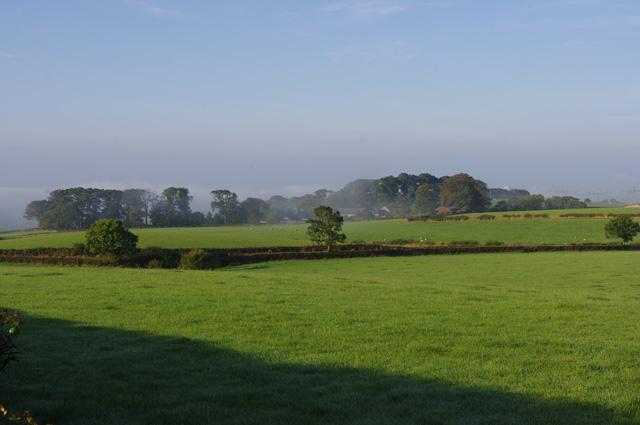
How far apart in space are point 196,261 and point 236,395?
27731mm

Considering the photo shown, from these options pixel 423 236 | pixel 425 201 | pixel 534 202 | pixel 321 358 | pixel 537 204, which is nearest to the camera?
pixel 321 358

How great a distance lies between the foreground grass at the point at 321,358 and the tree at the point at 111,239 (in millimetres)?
18326

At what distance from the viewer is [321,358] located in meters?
7.88

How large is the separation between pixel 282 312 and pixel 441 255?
33448 millimetres

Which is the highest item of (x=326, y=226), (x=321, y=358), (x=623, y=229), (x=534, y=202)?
(x=534, y=202)

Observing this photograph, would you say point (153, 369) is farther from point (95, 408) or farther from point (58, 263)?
point (58, 263)

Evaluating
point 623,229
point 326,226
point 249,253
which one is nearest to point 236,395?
point 249,253

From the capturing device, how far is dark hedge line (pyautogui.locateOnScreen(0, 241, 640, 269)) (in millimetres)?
34625

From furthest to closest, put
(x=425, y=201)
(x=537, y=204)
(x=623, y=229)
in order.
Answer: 1. (x=425, y=201)
2. (x=537, y=204)
3. (x=623, y=229)

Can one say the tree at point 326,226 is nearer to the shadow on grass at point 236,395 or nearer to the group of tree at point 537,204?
the shadow on grass at point 236,395

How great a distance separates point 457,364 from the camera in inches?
300

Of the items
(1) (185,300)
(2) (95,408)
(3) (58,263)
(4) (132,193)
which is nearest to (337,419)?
(2) (95,408)

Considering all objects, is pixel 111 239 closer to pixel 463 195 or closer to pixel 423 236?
pixel 423 236

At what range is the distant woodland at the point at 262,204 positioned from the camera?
10519 centimetres
